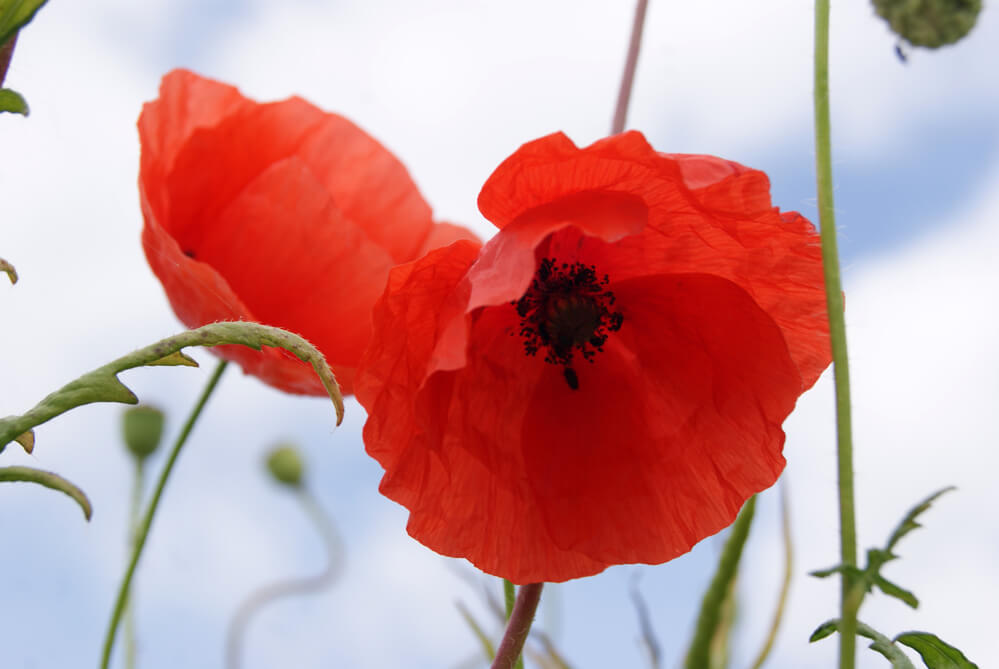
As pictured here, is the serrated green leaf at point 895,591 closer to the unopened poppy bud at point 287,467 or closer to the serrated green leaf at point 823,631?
the serrated green leaf at point 823,631

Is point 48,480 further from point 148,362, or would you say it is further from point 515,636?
point 515,636

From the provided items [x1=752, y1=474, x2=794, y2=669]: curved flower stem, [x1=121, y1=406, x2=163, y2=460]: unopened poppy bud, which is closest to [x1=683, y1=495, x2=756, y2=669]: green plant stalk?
[x1=752, y1=474, x2=794, y2=669]: curved flower stem

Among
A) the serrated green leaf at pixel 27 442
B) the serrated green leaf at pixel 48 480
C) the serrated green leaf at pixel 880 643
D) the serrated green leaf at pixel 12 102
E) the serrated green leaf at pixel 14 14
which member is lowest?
the serrated green leaf at pixel 48 480

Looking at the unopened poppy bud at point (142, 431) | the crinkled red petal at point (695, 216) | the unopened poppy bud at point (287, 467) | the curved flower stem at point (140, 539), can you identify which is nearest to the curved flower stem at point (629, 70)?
the crinkled red petal at point (695, 216)

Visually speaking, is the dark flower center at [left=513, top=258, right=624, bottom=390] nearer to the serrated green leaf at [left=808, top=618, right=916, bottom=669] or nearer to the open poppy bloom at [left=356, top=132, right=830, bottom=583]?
the open poppy bloom at [left=356, top=132, right=830, bottom=583]

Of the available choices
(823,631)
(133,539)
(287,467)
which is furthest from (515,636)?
(287,467)

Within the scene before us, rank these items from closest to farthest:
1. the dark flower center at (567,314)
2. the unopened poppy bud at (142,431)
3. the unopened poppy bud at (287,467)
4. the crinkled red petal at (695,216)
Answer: the crinkled red petal at (695,216)
the dark flower center at (567,314)
the unopened poppy bud at (142,431)
the unopened poppy bud at (287,467)
